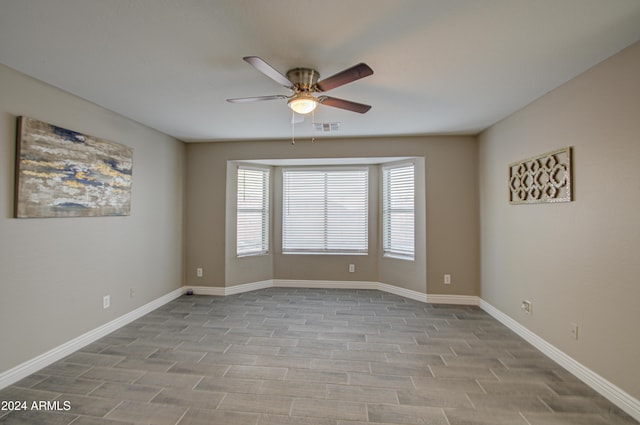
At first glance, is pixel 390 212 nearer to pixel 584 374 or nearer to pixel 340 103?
pixel 340 103

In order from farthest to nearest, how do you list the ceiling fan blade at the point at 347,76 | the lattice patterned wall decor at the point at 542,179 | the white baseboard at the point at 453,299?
1. the white baseboard at the point at 453,299
2. the lattice patterned wall decor at the point at 542,179
3. the ceiling fan blade at the point at 347,76

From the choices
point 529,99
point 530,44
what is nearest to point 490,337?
point 529,99

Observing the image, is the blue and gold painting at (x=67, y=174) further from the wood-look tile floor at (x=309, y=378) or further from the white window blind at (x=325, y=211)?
the white window blind at (x=325, y=211)

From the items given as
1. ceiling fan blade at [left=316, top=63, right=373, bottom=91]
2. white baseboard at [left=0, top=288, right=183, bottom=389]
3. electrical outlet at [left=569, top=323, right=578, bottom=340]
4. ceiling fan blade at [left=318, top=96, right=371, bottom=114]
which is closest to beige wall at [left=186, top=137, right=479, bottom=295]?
white baseboard at [left=0, top=288, right=183, bottom=389]

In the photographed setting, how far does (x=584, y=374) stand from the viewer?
2.33 m

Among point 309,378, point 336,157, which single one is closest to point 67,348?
point 309,378

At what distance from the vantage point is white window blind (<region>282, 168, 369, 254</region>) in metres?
5.15

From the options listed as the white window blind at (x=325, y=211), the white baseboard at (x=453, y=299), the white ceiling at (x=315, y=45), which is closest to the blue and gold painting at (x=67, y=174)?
the white ceiling at (x=315, y=45)

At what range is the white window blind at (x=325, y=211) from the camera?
16.9ft

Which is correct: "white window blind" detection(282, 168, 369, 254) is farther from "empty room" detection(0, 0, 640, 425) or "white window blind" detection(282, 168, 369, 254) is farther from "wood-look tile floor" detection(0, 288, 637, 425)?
"wood-look tile floor" detection(0, 288, 637, 425)

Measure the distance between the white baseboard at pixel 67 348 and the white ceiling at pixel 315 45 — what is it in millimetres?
2374

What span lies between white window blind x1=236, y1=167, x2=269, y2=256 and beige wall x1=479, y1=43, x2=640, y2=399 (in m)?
3.70

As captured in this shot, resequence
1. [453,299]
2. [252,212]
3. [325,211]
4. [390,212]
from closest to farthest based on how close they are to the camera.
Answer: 1. [453,299]
2. [390,212]
3. [252,212]
4. [325,211]

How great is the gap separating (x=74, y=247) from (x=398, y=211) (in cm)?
418
